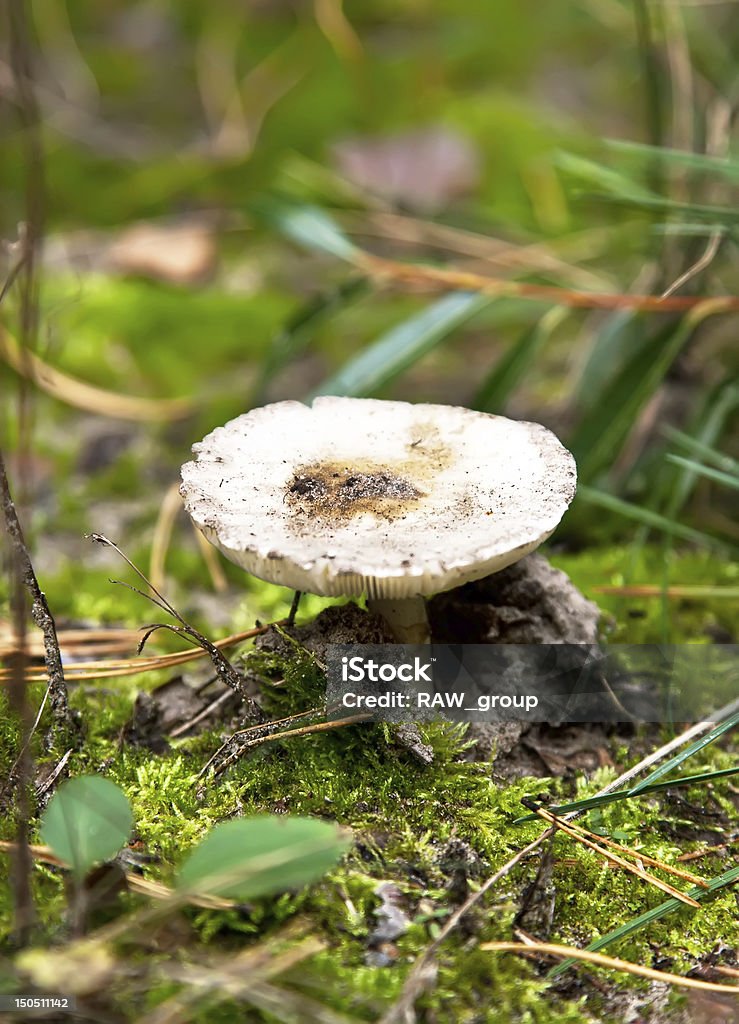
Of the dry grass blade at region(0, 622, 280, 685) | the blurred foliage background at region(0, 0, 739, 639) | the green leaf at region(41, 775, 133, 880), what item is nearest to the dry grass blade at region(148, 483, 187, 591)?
the blurred foliage background at region(0, 0, 739, 639)

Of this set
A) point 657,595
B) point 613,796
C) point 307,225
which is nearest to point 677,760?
→ point 613,796

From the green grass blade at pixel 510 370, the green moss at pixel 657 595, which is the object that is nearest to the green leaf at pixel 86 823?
the green moss at pixel 657 595

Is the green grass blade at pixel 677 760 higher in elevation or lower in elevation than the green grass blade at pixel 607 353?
lower

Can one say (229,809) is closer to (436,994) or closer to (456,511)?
(436,994)

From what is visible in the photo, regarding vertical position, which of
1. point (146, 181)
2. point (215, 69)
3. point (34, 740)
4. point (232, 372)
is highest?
point (215, 69)

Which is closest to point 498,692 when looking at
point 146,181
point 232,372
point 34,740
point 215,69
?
point 34,740

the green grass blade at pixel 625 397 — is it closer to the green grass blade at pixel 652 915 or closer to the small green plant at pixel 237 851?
the green grass blade at pixel 652 915
